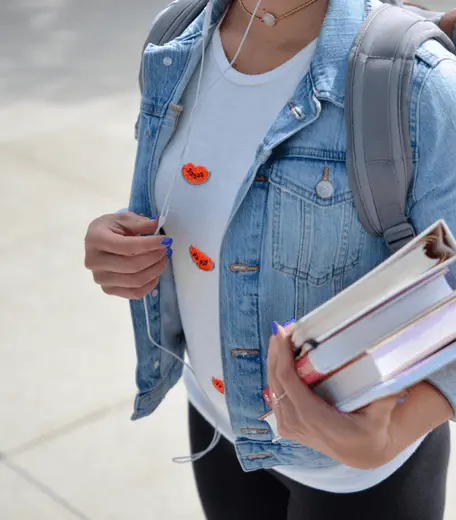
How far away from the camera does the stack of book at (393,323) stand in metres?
1.04

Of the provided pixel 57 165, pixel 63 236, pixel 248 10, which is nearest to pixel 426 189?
pixel 248 10

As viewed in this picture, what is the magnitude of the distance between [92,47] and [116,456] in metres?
5.25

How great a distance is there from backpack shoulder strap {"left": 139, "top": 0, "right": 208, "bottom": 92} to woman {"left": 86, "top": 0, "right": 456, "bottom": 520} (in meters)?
0.07

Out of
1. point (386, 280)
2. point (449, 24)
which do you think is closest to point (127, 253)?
point (386, 280)

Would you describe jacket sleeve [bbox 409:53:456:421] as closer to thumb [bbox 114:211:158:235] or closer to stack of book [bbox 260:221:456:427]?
stack of book [bbox 260:221:456:427]

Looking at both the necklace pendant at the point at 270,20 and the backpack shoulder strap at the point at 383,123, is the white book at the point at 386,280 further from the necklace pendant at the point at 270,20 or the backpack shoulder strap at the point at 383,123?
the necklace pendant at the point at 270,20

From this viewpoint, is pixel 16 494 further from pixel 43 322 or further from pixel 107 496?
pixel 43 322

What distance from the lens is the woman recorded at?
1.23 m

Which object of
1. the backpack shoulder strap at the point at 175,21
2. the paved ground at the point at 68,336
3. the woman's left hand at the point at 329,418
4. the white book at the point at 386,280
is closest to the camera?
the white book at the point at 386,280

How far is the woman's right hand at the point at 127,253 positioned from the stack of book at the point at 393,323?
0.42 m

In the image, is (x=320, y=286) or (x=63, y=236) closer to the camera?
(x=320, y=286)

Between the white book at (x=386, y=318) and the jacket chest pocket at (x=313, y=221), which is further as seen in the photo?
the jacket chest pocket at (x=313, y=221)

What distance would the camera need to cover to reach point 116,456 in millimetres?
3174

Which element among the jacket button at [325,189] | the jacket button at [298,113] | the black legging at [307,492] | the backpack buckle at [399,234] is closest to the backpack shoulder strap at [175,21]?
the jacket button at [298,113]
